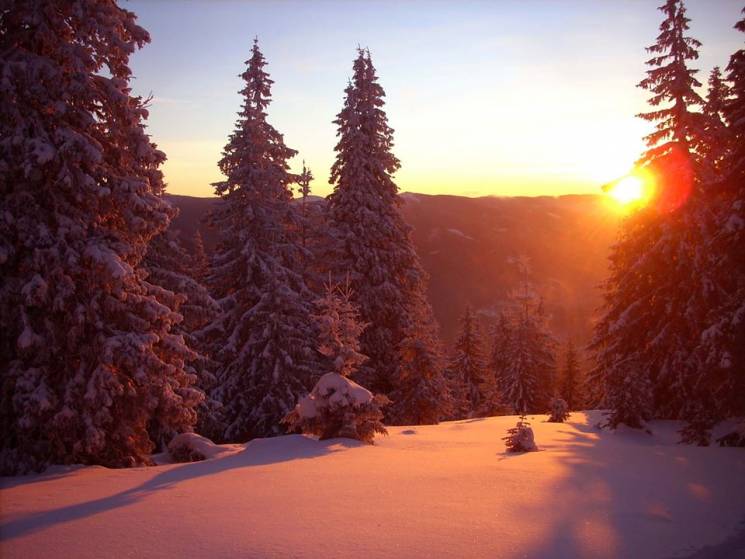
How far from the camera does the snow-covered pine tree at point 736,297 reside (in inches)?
446

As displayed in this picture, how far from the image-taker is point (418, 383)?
22.4 metres

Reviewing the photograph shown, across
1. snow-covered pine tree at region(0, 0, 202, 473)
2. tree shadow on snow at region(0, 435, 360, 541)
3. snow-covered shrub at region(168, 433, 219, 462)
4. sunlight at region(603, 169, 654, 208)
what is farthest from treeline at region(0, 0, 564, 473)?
sunlight at region(603, 169, 654, 208)

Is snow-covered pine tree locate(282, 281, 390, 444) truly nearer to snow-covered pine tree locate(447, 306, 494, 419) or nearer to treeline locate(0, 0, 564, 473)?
treeline locate(0, 0, 564, 473)

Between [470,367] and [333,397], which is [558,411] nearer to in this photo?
[333,397]

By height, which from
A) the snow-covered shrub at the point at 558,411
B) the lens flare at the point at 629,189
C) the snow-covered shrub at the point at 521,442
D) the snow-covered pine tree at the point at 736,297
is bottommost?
the snow-covered shrub at the point at 558,411

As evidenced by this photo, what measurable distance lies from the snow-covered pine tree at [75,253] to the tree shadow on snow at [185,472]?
1256 mm

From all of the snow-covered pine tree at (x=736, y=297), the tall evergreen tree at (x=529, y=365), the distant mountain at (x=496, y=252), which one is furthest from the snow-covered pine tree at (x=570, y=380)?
the distant mountain at (x=496, y=252)

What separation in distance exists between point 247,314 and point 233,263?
235 cm

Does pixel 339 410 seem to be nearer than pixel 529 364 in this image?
Yes

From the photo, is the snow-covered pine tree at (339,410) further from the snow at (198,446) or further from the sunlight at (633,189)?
the sunlight at (633,189)

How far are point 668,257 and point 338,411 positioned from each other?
1272 cm

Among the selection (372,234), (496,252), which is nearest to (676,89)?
(372,234)

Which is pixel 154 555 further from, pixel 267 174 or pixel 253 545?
pixel 267 174

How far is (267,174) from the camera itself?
2181 cm
